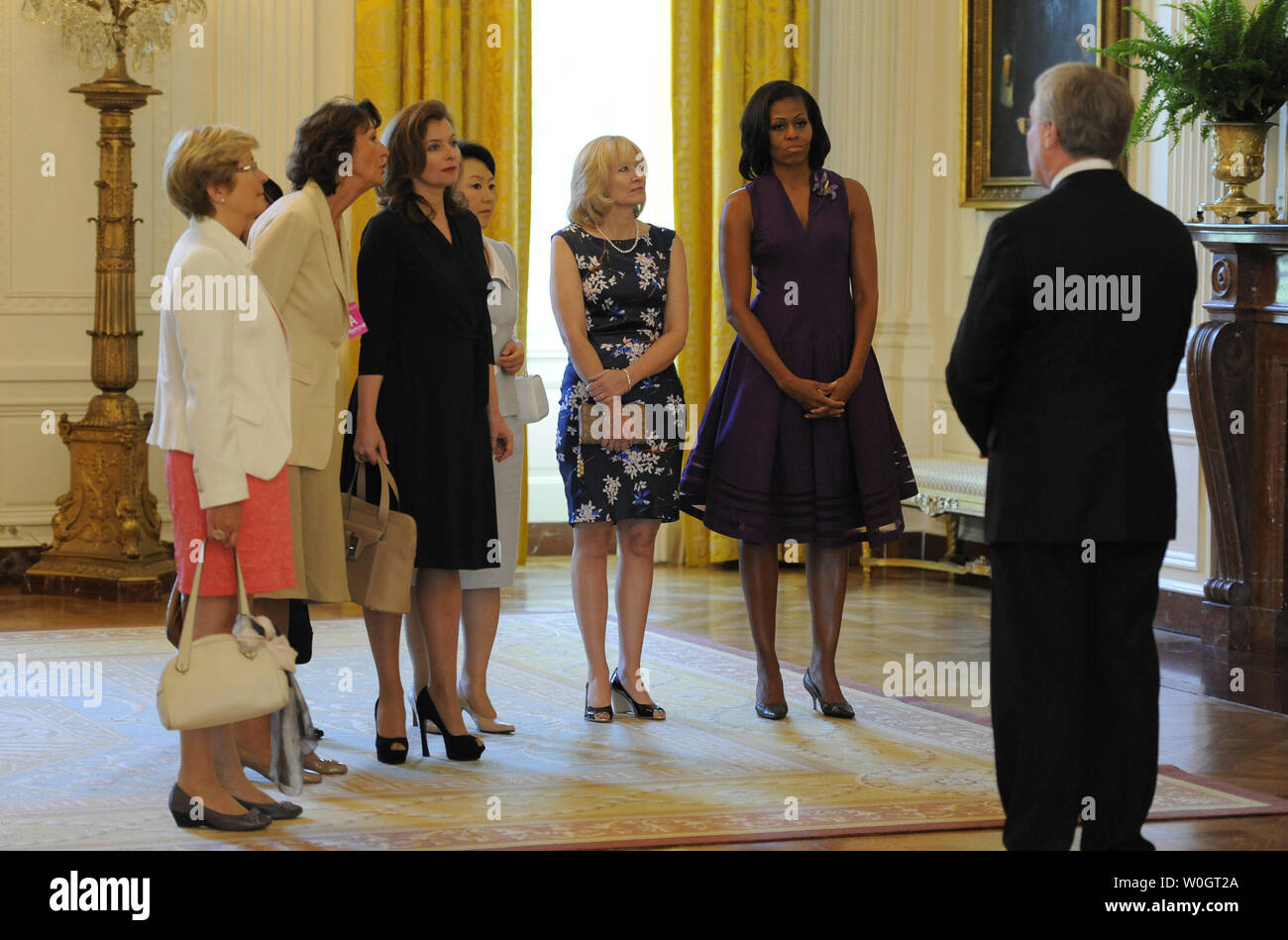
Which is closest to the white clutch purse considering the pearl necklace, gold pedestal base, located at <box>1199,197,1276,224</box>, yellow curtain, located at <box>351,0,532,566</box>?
the pearl necklace

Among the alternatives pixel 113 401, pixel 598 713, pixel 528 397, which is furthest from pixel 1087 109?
pixel 113 401

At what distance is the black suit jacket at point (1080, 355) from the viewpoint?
2881mm

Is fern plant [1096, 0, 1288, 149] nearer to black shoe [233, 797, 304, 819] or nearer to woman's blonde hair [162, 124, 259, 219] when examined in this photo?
woman's blonde hair [162, 124, 259, 219]

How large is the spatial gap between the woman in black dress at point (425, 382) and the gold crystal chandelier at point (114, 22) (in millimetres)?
3156

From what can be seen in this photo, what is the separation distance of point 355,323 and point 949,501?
13.2 feet

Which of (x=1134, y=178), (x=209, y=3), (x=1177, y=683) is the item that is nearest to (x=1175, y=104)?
(x=1134, y=178)

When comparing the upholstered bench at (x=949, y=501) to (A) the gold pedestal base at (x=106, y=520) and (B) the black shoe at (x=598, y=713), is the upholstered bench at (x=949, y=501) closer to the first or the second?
Result: (B) the black shoe at (x=598, y=713)

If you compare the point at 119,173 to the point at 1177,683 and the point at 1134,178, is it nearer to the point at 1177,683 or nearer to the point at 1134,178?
the point at 1134,178

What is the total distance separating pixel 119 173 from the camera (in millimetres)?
6844

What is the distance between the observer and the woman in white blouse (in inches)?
178

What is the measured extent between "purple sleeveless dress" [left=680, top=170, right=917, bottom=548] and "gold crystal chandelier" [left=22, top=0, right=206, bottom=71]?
10.8 ft

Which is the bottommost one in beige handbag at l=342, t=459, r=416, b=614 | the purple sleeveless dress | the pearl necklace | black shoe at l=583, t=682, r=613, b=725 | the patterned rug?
the patterned rug

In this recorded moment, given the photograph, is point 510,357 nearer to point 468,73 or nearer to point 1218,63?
point 1218,63
